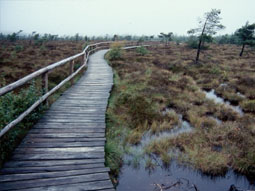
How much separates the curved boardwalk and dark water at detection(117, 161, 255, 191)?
841 millimetres

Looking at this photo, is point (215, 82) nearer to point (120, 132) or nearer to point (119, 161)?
point (120, 132)

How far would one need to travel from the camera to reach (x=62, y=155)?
3.54 m

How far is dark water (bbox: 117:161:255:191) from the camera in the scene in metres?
3.74

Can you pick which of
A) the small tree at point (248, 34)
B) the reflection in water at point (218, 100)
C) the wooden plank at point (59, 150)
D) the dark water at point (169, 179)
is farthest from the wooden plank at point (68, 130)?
the small tree at point (248, 34)

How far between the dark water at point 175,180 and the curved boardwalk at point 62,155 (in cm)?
84

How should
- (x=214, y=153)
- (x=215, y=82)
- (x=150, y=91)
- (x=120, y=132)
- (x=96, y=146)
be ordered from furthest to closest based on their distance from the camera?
(x=215, y=82) < (x=150, y=91) < (x=120, y=132) < (x=214, y=153) < (x=96, y=146)

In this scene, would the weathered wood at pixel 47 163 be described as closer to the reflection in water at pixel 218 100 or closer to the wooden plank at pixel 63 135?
the wooden plank at pixel 63 135

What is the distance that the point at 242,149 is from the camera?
191 inches

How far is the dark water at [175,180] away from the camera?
12.3 ft

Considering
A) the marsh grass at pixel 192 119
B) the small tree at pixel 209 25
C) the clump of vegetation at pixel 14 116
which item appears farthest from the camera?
the small tree at pixel 209 25

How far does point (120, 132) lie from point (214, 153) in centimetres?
266

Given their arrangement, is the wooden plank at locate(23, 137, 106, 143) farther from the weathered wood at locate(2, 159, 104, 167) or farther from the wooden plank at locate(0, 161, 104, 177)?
the wooden plank at locate(0, 161, 104, 177)

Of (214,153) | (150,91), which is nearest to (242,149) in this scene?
(214,153)

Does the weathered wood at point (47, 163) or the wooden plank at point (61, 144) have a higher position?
the wooden plank at point (61, 144)
